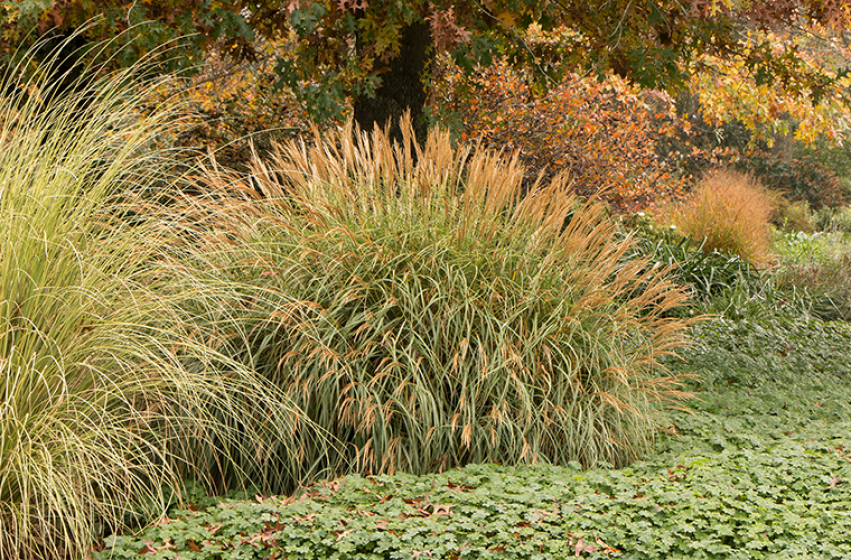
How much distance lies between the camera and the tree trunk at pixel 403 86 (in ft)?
22.2

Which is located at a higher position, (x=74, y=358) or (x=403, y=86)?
(x=403, y=86)

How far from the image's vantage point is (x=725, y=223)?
10023mm

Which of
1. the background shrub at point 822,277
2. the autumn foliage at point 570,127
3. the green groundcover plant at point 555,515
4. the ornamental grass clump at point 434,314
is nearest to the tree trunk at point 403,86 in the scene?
the ornamental grass clump at point 434,314

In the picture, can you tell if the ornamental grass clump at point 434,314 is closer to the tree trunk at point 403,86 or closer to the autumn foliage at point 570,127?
the tree trunk at point 403,86

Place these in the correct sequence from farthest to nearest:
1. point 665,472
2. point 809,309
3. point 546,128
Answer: point 546,128 < point 809,309 < point 665,472

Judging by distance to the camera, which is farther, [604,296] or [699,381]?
[699,381]

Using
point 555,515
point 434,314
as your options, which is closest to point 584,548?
point 555,515

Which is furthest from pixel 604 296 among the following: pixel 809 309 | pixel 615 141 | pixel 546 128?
pixel 615 141

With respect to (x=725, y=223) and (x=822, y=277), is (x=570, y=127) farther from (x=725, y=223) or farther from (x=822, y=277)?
(x=822, y=277)

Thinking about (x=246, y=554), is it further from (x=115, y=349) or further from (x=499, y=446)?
(x=499, y=446)

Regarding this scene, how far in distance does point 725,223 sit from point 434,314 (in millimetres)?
6959

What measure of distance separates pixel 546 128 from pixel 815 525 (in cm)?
762

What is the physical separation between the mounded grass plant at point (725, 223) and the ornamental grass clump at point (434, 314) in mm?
5645

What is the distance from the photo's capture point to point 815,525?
3.25m
